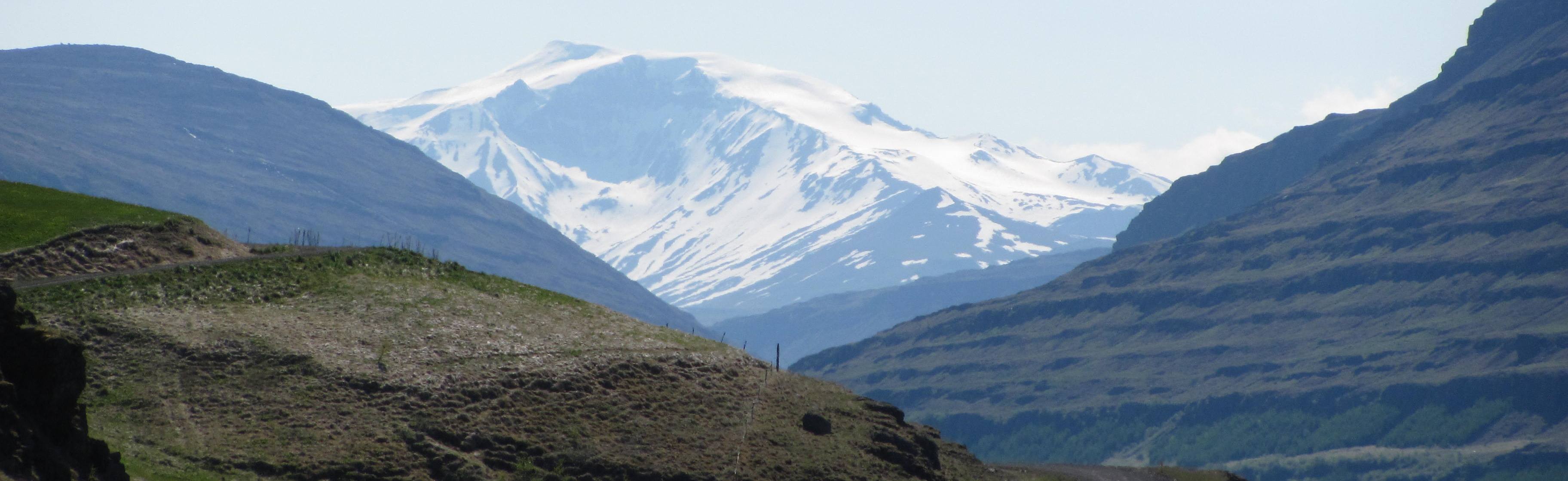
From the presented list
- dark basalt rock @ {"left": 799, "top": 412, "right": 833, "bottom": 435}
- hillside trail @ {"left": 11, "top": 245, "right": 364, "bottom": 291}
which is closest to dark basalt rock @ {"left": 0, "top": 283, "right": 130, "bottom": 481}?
hillside trail @ {"left": 11, "top": 245, "right": 364, "bottom": 291}

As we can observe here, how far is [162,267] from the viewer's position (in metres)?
68.6

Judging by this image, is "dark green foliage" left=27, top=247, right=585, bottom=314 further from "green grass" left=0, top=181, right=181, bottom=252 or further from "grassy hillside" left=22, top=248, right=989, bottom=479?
"green grass" left=0, top=181, right=181, bottom=252

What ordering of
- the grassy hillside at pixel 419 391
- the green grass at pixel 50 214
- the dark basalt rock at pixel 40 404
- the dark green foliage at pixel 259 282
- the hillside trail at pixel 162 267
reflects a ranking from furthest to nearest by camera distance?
the green grass at pixel 50 214 < the hillside trail at pixel 162 267 < the dark green foliage at pixel 259 282 < the grassy hillside at pixel 419 391 < the dark basalt rock at pixel 40 404

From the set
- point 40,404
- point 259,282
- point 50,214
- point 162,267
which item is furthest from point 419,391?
point 50,214

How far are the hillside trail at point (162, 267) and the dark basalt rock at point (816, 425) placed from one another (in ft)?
94.2

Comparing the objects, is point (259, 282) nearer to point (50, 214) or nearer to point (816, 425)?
point (50, 214)

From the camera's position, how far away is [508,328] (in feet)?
229

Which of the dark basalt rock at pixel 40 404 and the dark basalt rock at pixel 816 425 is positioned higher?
the dark basalt rock at pixel 40 404

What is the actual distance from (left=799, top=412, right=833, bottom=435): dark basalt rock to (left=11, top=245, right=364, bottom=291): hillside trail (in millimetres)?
28722

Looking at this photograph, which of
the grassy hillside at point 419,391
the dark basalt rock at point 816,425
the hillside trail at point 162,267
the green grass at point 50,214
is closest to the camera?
the grassy hillside at point 419,391

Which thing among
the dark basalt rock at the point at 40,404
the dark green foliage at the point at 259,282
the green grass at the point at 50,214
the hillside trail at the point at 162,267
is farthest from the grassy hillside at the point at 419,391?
the green grass at the point at 50,214

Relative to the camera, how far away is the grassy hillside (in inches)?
2108

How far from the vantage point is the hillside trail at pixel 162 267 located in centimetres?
6166

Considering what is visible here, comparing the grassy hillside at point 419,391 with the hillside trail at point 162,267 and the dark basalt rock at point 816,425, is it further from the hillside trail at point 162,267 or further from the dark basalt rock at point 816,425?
the hillside trail at point 162,267
